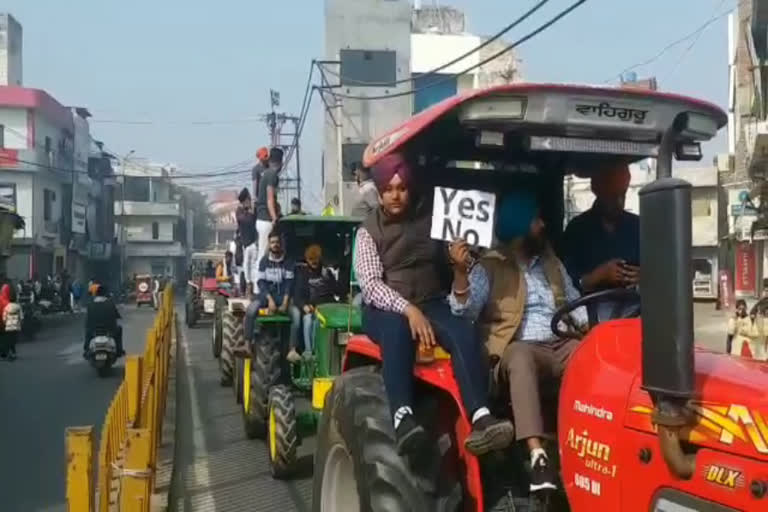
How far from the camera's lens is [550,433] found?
11.8ft

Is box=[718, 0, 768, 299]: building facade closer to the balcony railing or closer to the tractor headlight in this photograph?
the tractor headlight

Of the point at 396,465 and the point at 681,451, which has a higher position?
the point at 681,451

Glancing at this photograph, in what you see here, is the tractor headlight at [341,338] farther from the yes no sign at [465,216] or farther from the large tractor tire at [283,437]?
the yes no sign at [465,216]

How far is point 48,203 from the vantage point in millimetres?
51312

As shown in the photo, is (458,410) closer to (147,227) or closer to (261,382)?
(261,382)

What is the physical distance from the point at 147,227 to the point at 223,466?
233ft

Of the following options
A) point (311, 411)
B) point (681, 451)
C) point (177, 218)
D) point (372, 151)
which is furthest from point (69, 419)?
point (177, 218)

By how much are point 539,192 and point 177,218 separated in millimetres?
75749

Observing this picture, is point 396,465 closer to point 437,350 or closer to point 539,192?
point 437,350

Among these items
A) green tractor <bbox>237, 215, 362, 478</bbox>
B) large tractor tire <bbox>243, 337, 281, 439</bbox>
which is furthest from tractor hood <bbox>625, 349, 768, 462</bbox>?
large tractor tire <bbox>243, 337, 281, 439</bbox>

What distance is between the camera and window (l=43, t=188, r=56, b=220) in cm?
5062

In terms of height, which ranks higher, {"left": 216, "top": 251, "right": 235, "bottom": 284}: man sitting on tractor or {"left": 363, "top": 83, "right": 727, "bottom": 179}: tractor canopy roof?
{"left": 363, "top": 83, "right": 727, "bottom": 179}: tractor canopy roof

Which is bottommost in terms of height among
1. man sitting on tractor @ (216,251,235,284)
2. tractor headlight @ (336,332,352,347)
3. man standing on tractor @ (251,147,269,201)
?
tractor headlight @ (336,332,352,347)

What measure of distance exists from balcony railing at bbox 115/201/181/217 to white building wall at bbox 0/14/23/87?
56.7 ft
